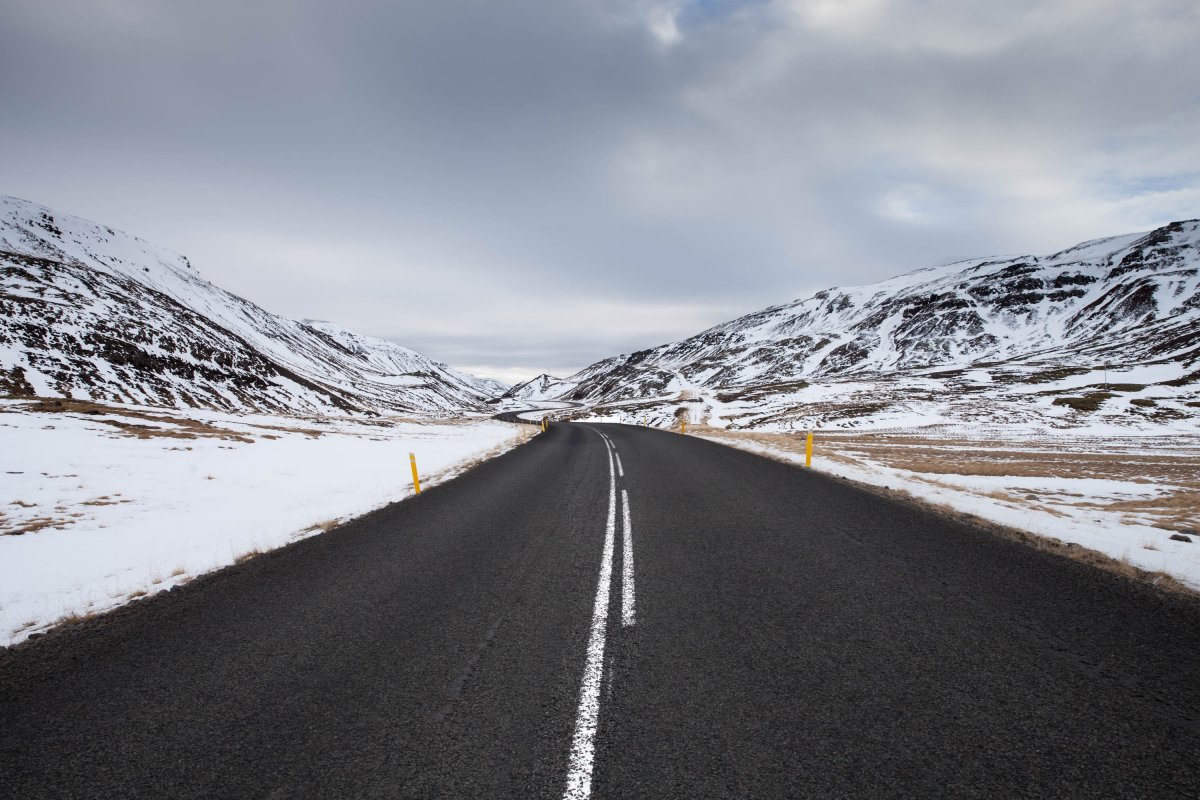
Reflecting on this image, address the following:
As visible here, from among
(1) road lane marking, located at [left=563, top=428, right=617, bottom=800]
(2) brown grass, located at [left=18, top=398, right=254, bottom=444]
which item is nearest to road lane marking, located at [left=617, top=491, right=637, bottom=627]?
(1) road lane marking, located at [left=563, top=428, right=617, bottom=800]

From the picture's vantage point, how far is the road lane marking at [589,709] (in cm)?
278

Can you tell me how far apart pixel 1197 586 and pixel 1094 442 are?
32829 mm

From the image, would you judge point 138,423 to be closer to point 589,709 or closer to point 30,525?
point 30,525

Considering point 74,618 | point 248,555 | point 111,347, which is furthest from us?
point 111,347

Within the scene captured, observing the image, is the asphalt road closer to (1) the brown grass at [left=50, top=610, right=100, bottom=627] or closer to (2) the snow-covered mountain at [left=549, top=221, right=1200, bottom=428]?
(1) the brown grass at [left=50, top=610, right=100, bottom=627]

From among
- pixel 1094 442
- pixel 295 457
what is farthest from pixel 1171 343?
pixel 295 457

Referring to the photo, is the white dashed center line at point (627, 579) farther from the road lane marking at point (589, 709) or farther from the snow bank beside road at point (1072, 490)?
the snow bank beside road at point (1072, 490)

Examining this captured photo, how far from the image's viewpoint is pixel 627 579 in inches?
239

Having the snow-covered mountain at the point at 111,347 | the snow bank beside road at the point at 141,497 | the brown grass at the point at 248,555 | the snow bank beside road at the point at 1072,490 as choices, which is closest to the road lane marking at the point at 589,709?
the brown grass at the point at 248,555

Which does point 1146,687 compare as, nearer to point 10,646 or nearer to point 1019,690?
point 1019,690

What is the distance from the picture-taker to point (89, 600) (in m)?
6.04

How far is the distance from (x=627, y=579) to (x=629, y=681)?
7.33 ft

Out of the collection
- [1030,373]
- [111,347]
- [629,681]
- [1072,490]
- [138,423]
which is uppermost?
[111,347]

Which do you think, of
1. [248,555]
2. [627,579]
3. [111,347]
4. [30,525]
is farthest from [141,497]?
[111,347]
